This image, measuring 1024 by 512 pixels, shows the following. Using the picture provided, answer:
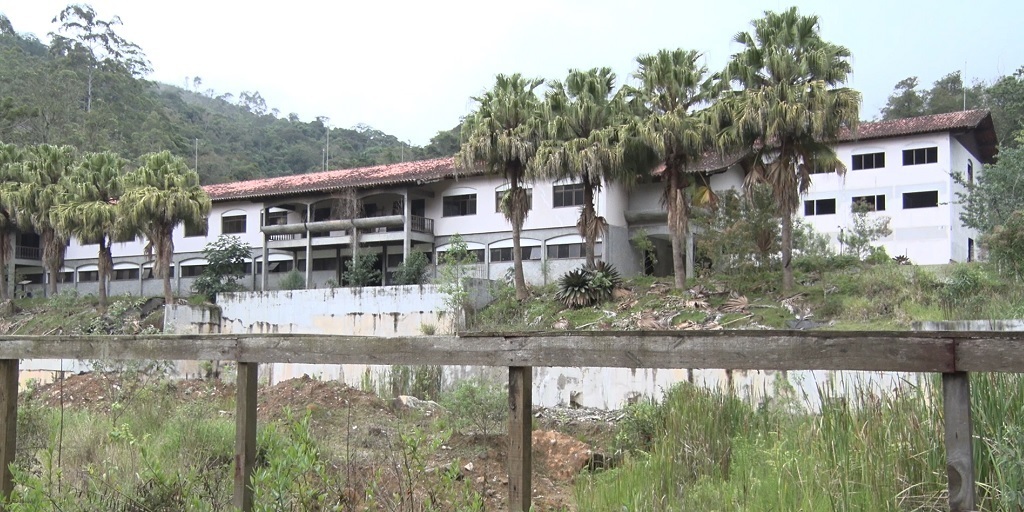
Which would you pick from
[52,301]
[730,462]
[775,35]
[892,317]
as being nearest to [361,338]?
[730,462]

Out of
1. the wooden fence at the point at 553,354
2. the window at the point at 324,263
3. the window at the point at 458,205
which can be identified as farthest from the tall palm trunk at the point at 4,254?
the wooden fence at the point at 553,354

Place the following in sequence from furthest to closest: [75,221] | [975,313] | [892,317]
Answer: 1. [75,221]
2. [892,317]
3. [975,313]

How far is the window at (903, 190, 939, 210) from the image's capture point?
121ft

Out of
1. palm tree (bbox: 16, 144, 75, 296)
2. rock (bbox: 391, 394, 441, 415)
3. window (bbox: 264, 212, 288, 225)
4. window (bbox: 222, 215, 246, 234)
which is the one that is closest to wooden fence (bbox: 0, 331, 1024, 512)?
rock (bbox: 391, 394, 441, 415)

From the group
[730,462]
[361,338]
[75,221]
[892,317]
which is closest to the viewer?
[361,338]

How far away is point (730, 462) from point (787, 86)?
2428cm

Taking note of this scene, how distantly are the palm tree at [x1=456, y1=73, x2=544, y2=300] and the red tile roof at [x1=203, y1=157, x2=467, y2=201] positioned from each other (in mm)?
5134

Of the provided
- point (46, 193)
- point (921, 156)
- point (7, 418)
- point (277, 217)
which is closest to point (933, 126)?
point (921, 156)

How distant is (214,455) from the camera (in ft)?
26.1

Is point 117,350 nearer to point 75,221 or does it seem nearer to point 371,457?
point 371,457

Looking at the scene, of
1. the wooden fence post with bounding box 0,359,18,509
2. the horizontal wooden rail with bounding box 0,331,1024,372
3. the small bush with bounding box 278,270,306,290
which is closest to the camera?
the horizontal wooden rail with bounding box 0,331,1024,372

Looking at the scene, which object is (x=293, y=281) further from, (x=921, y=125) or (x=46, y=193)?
(x=921, y=125)

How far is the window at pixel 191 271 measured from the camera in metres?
46.1

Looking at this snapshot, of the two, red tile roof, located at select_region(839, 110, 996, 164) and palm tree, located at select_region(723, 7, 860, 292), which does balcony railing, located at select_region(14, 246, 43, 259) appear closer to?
palm tree, located at select_region(723, 7, 860, 292)
